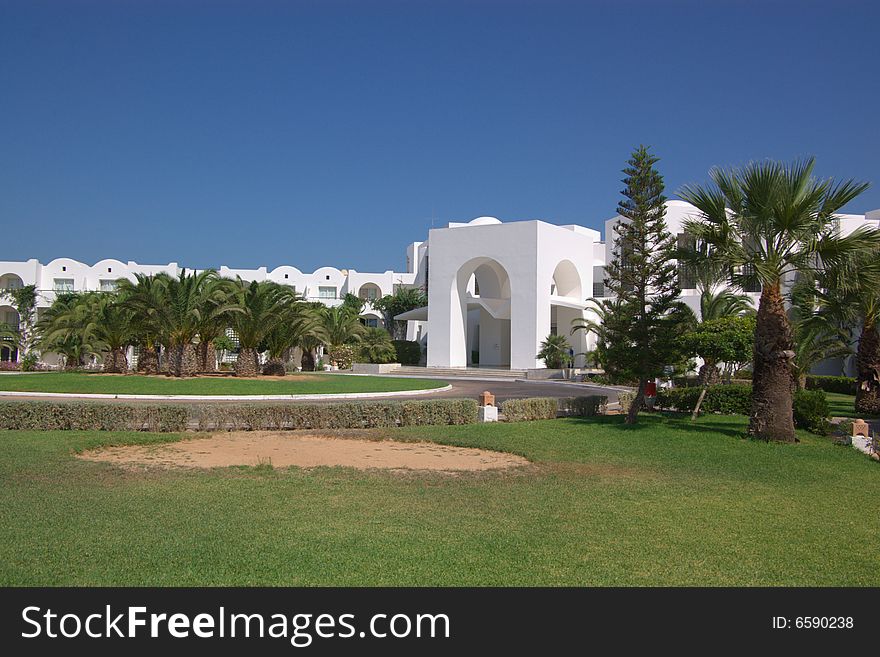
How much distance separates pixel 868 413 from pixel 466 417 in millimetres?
11764

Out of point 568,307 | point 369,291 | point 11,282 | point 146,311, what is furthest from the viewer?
point 369,291

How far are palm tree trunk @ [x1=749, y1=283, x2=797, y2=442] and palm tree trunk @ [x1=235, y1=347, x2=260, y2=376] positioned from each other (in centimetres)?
1982

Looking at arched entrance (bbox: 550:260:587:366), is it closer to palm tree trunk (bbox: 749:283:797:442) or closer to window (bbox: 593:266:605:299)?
window (bbox: 593:266:605:299)

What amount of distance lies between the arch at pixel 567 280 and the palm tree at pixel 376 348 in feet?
34.8

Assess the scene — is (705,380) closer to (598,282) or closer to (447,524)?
(447,524)

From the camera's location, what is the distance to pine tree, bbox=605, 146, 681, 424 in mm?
16750

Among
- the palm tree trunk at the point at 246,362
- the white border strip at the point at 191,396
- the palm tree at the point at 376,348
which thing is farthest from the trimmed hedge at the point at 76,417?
the palm tree at the point at 376,348

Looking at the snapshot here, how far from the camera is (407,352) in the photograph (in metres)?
44.0

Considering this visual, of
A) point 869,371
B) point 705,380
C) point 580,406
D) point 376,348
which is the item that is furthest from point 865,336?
point 376,348

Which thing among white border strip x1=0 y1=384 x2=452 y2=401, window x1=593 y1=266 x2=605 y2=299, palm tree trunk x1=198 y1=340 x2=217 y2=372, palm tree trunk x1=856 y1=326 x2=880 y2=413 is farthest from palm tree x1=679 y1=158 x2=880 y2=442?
window x1=593 y1=266 x2=605 y2=299

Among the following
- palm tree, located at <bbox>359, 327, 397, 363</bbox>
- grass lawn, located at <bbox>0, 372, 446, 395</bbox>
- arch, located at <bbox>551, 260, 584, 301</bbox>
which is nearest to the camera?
grass lawn, located at <bbox>0, 372, 446, 395</bbox>

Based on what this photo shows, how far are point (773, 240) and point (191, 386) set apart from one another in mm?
17801

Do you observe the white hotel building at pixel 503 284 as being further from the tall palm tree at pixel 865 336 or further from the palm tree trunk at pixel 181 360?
the palm tree trunk at pixel 181 360
